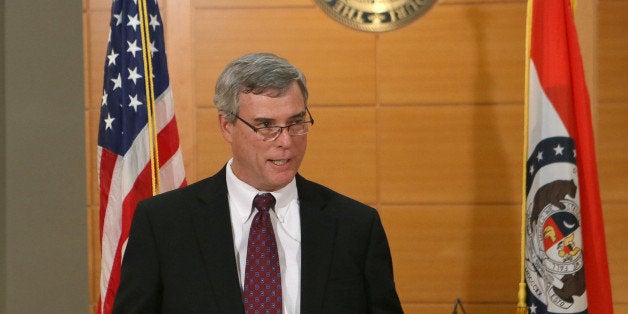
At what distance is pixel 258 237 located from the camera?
75.9 inches

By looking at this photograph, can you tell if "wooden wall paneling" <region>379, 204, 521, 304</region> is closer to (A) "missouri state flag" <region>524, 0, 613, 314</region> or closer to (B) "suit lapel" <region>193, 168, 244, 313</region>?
(A) "missouri state flag" <region>524, 0, 613, 314</region>

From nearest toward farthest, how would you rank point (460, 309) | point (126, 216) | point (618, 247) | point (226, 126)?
point (226, 126)
point (126, 216)
point (618, 247)
point (460, 309)

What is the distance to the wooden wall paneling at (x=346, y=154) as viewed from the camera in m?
4.92

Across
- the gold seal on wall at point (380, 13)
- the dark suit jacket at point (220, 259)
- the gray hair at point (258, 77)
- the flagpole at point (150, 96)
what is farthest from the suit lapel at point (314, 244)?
the gold seal on wall at point (380, 13)

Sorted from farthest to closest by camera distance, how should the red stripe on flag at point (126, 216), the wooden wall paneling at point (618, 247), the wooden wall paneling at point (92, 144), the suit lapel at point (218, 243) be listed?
Result: 1. the wooden wall paneling at point (92, 144)
2. the wooden wall paneling at point (618, 247)
3. the red stripe on flag at point (126, 216)
4. the suit lapel at point (218, 243)

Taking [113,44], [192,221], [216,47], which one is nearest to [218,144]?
[216,47]

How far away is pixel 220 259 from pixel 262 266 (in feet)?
0.34

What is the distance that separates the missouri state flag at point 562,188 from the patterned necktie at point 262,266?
174 centimetres

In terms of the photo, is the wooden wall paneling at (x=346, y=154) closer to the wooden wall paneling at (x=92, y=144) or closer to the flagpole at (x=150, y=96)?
the wooden wall paneling at (x=92, y=144)

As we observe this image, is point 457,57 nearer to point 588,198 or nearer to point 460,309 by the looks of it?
point 460,309

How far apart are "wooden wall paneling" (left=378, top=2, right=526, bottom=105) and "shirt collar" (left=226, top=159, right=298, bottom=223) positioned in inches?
118

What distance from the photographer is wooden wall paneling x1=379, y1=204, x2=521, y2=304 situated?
491cm

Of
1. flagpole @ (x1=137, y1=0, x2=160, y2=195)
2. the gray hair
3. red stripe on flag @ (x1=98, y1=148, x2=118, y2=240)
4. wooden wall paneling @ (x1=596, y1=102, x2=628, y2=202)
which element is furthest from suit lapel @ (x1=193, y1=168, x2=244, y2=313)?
wooden wall paneling @ (x1=596, y1=102, x2=628, y2=202)

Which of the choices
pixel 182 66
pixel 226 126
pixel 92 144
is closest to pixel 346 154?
pixel 182 66
